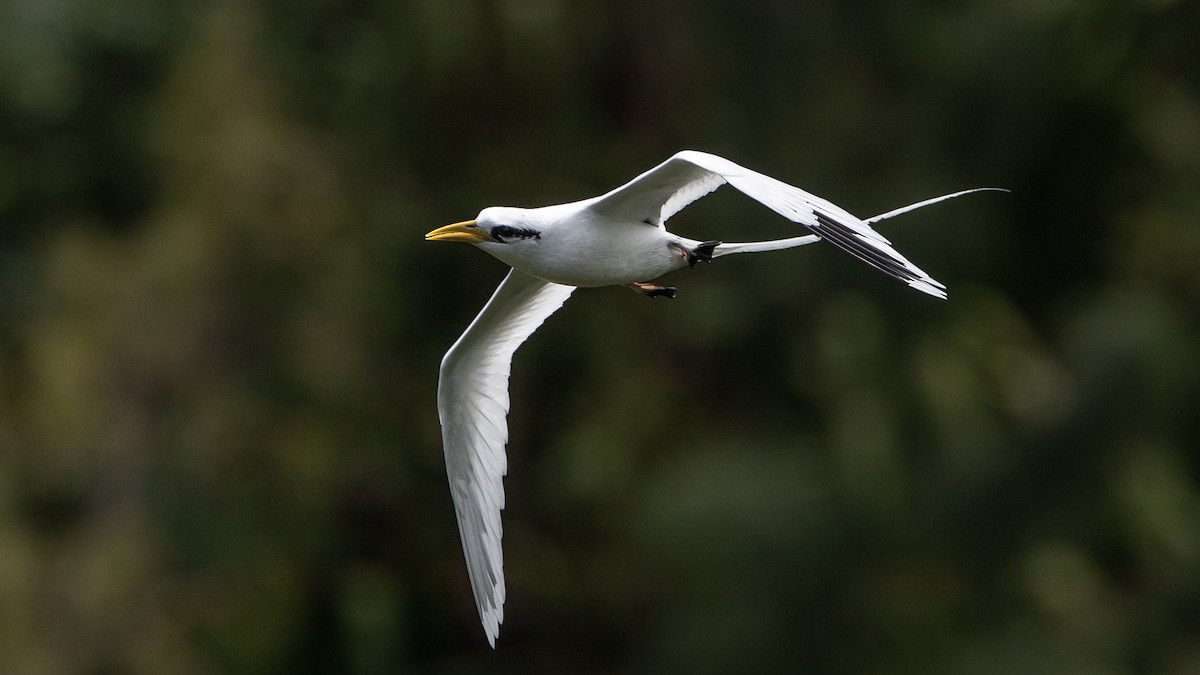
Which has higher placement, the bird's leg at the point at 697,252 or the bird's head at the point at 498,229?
the bird's head at the point at 498,229

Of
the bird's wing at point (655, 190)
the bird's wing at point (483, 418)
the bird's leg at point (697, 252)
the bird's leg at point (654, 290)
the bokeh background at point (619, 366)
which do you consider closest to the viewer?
the bird's wing at point (655, 190)

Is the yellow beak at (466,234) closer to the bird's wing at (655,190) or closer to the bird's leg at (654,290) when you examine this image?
the bird's wing at (655,190)

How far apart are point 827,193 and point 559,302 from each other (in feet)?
32.7

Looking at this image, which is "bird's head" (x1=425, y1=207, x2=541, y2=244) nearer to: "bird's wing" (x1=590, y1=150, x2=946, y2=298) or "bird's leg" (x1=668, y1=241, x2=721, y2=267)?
"bird's wing" (x1=590, y1=150, x2=946, y2=298)

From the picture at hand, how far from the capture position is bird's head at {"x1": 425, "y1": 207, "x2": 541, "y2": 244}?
6238 mm

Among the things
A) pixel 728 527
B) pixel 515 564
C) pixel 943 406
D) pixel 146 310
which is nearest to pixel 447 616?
pixel 515 564

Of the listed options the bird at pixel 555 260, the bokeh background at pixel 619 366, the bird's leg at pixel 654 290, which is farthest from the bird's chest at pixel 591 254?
the bokeh background at pixel 619 366

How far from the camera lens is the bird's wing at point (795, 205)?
17.1 feet

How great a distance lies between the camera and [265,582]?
16109 mm

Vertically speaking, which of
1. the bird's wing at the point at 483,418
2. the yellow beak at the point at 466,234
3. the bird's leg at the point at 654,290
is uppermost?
the yellow beak at the point at 466,234

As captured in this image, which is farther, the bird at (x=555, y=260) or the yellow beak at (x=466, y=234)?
the yellow beak at (x=466, y=234)

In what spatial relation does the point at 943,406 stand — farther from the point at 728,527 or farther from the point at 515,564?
the point at 515,564

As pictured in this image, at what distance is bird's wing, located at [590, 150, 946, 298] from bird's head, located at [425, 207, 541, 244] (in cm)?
26

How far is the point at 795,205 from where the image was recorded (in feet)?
17.6
